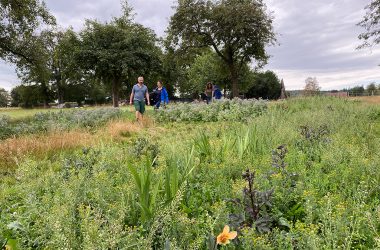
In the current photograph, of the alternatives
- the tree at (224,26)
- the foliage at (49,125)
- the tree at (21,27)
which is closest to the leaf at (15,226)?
the foliage at (49,125)

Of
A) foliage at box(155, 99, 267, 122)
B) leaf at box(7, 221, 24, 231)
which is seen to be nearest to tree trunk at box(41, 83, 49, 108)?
foliage at box(155, 99, 267, 122)

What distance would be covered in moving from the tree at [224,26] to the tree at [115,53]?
6925 mm

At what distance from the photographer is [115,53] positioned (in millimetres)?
36062

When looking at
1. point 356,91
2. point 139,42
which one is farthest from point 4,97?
point 356,91

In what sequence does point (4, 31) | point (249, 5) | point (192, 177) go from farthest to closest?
point (249, 5)
point (4, 31)
point (192, 177)

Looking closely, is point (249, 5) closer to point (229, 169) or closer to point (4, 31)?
point (4, 31)

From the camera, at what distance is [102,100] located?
3019 inches

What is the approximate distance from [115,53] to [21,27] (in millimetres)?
17631

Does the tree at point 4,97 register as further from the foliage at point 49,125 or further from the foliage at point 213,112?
the foliage at point 213,112

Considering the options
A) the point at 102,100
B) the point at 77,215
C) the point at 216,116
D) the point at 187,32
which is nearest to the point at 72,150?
the point at 77,215

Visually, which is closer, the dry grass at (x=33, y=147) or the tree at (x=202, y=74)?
the dry grass at (x=33, y=147)

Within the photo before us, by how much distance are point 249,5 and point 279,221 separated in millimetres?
29547

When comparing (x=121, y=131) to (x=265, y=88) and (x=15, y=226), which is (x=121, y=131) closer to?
(x=15, y=226)

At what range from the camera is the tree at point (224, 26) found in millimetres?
28859
